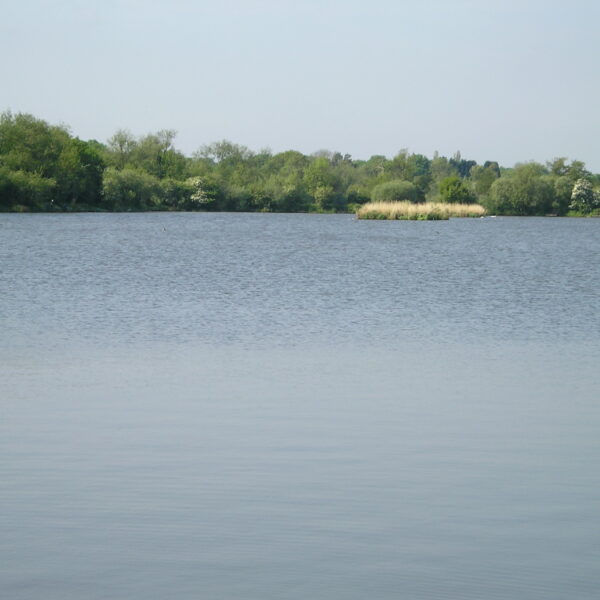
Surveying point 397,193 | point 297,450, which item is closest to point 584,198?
point 397,193

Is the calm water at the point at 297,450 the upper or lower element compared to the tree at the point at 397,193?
lower

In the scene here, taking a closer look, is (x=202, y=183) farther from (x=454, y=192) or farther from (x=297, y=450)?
(x=297, y=450)

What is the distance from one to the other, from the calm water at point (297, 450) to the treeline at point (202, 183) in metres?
76.7

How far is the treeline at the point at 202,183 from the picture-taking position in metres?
97.2

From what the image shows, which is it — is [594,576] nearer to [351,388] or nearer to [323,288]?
[351,388]

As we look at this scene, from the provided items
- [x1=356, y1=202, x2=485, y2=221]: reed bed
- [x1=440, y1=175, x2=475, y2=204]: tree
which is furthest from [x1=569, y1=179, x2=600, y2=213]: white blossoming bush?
[x1=356, y1=202, x2=485, y2=221]: reed bed

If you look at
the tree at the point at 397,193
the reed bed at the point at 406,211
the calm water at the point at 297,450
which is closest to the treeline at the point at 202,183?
the tree at the point at 397,193

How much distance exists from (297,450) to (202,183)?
115 meters

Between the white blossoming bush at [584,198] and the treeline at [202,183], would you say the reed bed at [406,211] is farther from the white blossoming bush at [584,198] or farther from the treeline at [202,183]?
the white blossoming bush at [584,198]

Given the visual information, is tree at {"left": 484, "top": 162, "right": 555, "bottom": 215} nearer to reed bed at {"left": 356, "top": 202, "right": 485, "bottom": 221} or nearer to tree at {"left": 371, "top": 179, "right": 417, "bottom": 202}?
tree at {"left": 371, "top": 179, "right": 417, "bottom": 202}

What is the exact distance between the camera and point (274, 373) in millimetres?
14383

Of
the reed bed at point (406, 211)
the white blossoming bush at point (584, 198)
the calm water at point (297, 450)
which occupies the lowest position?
the calm water at point (297, 450)

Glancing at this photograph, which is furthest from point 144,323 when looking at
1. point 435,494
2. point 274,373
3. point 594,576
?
point 594,576

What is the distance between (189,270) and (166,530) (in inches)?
1141
